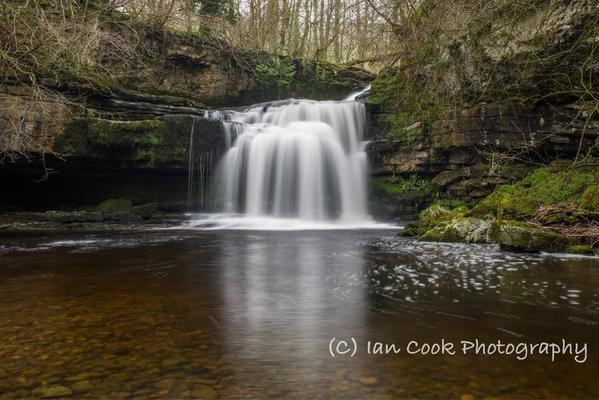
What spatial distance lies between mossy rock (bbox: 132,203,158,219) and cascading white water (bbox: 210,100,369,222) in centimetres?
216

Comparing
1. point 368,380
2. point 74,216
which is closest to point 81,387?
point 368,380

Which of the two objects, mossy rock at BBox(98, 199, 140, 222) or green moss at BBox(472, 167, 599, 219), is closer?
green moss at BBox(472, 167, 599, 219)

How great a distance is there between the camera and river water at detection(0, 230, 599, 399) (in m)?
2.20

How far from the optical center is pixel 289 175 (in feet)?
46.6

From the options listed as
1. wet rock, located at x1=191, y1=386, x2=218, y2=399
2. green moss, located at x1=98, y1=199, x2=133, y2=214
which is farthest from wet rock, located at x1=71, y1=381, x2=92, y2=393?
green moss, located at x1=98, y1=199, x2=133, y2=214

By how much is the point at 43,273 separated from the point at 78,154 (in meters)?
7.77

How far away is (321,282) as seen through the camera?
4.93m

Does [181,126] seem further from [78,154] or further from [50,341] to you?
[50,341]

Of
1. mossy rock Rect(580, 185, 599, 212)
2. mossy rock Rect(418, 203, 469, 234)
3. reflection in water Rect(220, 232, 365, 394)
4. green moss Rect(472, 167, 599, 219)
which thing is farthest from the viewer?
mossy rock Rect(418, 203, 469, 234)

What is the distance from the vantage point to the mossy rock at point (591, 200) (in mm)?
7762

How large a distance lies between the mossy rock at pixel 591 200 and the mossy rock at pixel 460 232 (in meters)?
1.65

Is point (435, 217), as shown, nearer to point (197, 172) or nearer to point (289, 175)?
point (289, 175)

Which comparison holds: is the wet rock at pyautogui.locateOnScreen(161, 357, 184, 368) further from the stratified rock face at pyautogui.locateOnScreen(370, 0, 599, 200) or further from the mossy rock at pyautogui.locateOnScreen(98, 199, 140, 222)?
the mossy rock at pyautogui.locateOnScreen(98, 199, 140, 222)

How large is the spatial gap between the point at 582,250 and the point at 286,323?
5596mm
